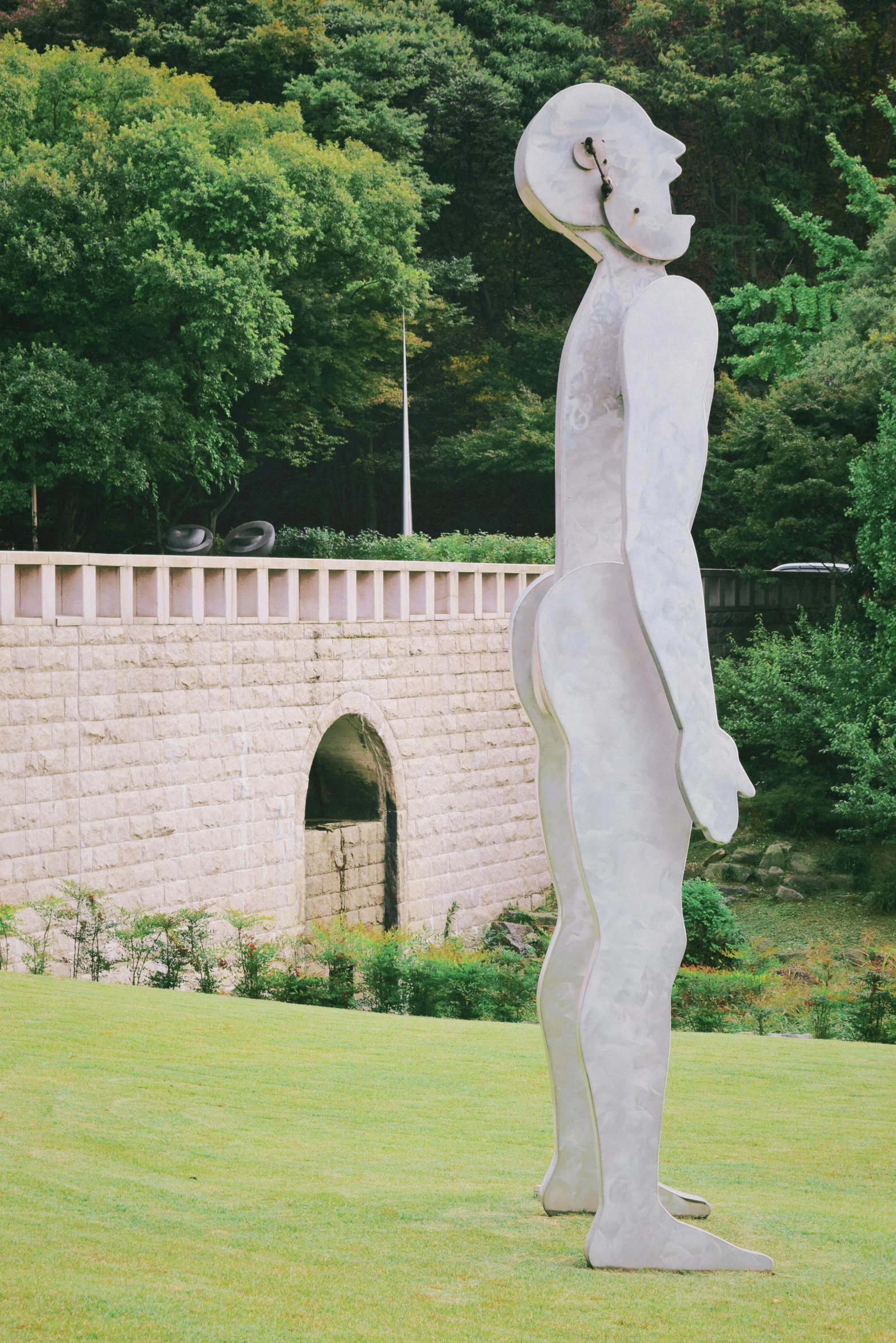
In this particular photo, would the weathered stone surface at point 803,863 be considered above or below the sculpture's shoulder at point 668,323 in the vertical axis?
below

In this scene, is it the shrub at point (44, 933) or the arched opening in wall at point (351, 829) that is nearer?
the shrub at point (44, 933)

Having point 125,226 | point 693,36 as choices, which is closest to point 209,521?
point 125,226

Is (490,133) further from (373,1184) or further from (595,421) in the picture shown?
(373,1184)

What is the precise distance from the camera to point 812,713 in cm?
2517

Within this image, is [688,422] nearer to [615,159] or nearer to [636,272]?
[636,272]

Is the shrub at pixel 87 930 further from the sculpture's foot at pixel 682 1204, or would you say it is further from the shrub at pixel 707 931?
the sculpture's foot at pixel 682 1204

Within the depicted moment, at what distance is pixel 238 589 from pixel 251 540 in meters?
10.2

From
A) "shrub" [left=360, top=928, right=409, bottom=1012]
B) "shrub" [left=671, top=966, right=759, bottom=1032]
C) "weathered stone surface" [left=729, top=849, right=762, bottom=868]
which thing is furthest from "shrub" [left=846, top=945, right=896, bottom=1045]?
"weathered stone surface" [left=729, top=849, right=762, bottom=868]

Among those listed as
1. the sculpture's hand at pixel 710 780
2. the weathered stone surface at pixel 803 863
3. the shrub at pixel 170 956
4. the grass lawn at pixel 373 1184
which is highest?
the sculpture's hand at pixel 710 780

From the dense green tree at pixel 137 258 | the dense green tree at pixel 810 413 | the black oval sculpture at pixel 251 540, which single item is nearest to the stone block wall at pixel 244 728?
the black oval sculpture at pixel 251 540

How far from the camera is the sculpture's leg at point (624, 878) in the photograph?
4293 mm

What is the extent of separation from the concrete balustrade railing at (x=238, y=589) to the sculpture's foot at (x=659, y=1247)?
8.67m

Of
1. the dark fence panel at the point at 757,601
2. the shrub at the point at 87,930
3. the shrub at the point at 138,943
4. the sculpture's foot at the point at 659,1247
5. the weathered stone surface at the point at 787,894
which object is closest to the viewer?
the sculpture's foot at the point at 659,1247

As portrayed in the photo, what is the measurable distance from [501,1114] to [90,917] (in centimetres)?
816
